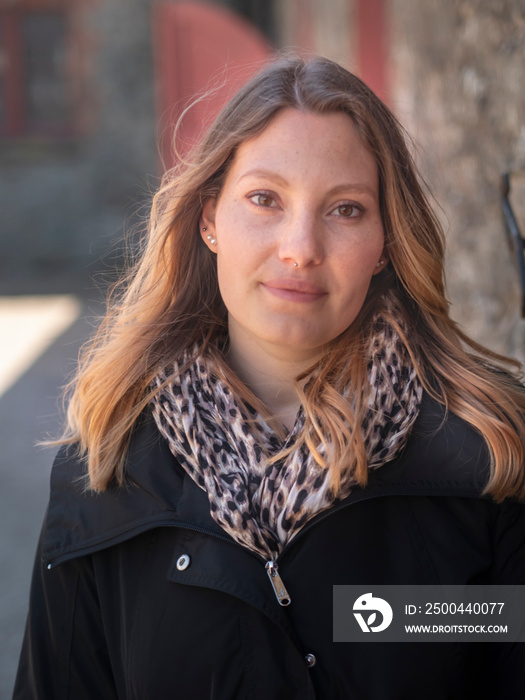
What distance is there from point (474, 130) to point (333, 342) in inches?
63.3

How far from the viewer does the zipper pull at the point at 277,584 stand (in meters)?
1.34

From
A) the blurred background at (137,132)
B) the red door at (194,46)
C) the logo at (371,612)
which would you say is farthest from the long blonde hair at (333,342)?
the red door at (194,46)

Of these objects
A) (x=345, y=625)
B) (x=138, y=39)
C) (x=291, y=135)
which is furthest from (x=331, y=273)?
(x=138, y=39)

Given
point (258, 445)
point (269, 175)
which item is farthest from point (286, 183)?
point (258, 445)

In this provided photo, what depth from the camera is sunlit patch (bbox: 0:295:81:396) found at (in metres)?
6.11

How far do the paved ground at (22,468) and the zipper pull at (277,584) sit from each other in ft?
5.30

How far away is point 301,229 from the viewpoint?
4.59 ft

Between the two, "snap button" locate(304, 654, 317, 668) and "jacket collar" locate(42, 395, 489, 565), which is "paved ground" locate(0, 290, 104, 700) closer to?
"jacket collar" locate(42, 395, 489, 565)

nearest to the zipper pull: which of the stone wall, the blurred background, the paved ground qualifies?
the blurred background

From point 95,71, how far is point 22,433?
7.04m

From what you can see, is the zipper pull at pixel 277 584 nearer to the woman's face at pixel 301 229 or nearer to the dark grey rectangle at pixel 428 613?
the dark grey rectangle at pixel 428 613

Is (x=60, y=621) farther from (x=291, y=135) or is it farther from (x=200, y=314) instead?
(x=291, y=135)

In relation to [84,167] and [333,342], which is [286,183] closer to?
[333,342]

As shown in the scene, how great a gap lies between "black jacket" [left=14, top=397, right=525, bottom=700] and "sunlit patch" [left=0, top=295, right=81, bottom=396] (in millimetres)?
4311
